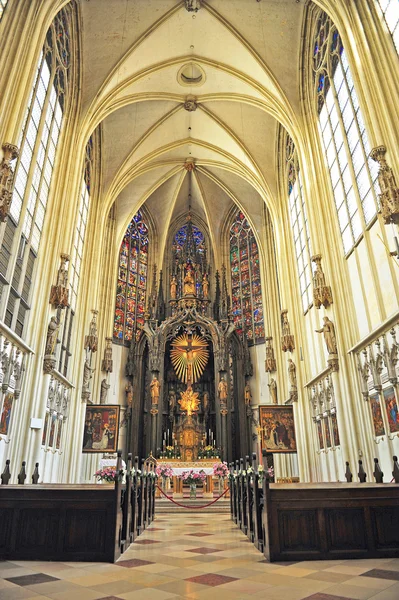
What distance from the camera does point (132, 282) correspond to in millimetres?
26500

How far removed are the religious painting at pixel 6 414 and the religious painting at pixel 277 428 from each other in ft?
30.7

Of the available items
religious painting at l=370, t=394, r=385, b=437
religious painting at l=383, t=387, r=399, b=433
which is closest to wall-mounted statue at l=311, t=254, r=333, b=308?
religious painting at l=370, t=394, r=385, b=437

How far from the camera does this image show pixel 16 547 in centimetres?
552

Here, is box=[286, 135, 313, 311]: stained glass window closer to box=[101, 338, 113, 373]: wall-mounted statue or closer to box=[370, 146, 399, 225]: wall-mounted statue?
box=[370, 146, 399, 225]: wall-mounted statue

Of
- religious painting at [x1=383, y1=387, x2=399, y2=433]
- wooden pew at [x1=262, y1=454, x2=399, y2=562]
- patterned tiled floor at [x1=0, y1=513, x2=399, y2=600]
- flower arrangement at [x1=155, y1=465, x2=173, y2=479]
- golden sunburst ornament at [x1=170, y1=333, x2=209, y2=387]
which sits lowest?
patterned tiled floor at [x1=0, y1=513, x2=399, y2=600]

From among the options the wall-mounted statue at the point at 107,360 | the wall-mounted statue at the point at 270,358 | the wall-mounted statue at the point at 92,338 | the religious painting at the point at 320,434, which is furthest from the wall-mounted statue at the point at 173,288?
the religious painting at the point at 320,434

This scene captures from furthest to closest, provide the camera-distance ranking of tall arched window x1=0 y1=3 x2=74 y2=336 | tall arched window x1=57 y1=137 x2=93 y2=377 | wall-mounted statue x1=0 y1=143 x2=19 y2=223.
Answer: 1. tall arched window x1=57 y1=137 x2=93 y2=377
2. tall arched window x1=0 y1=3 x2=74 y2=336
3. wall-mounted statue x1=0 y1=143 x2=19 y2=223

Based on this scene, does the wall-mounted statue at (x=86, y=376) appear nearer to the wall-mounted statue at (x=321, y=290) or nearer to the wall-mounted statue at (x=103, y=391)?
the wall-mounted statue at (x=103, y=391)

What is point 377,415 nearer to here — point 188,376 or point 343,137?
point 343,137

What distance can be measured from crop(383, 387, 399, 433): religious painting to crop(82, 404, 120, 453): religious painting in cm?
1010

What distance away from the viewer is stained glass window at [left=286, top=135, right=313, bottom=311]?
17.0 meters

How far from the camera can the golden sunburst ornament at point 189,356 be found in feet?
78.9

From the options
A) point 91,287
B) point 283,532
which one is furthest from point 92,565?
point 91,287

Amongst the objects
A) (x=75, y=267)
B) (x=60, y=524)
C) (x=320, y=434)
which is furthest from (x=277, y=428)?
(x=60, y=524)
